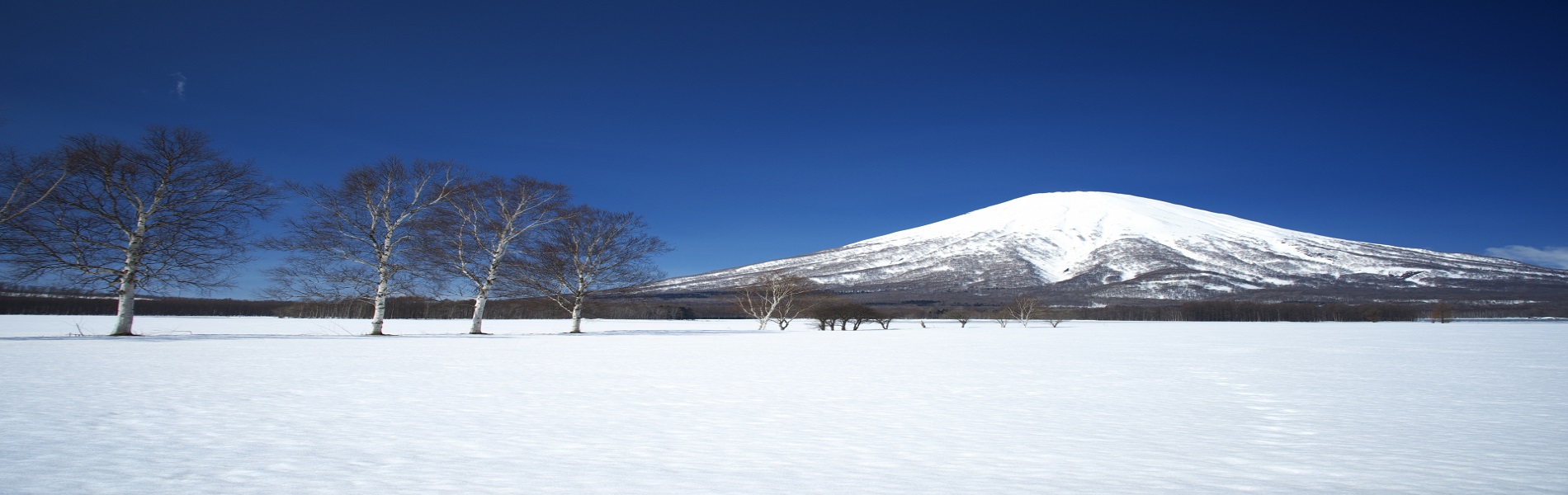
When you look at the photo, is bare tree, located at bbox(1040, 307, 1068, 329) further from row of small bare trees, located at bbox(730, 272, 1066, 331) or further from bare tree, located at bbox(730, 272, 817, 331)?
bare tree, located at bbox(730, 272, 817, 331)

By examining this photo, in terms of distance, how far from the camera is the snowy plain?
5.30m

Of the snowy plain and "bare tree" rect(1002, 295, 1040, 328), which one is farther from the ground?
"bare tree" rect(1002, 295, 1040, 328)

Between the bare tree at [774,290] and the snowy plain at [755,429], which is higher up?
the bare tree at [774,290]

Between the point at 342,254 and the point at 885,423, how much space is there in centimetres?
2661

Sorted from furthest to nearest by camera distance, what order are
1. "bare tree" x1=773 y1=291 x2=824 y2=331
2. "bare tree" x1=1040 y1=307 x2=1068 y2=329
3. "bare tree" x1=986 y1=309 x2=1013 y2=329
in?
"bare tree" x1=1040 y1=307 x2=1068 y2=329 → "bare tree" x1=986 y1=309 x2=1013 y2=329 → "bare tree" x1=773 y1=291 x2=824 y2=331

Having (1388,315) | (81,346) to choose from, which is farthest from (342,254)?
(1388,315)

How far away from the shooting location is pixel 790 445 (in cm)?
669

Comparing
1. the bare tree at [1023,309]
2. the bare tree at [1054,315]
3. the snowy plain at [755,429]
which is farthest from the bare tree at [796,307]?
the bare tree at [1054,315]

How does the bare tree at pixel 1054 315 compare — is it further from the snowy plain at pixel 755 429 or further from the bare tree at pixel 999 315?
the snowy plain at pixel 755 429

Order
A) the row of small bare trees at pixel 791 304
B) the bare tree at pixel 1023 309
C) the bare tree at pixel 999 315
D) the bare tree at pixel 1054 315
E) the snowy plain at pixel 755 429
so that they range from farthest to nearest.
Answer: the bare tree at pixel 1054 315
the bare tree at pixel 999 315
the bare tree at pixel 1023 309
the row of small bare trees at pixel 791 304
the snowy plain at pixel 755 429

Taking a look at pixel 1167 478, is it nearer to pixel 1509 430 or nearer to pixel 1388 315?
pixel 1509 430

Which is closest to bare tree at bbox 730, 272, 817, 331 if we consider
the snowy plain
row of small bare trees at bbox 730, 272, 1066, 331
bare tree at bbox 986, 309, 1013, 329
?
row of small bare trees at bbox 730, 272, 1066, 331

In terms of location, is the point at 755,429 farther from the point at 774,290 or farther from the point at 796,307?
the point at 796,307

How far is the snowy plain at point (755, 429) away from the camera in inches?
209
